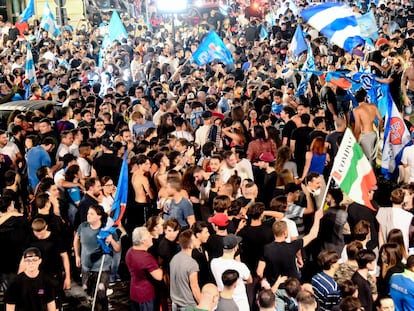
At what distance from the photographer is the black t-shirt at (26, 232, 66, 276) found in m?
8.81

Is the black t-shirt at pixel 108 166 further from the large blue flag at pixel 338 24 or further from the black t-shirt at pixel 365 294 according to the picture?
the large blue flag at pixel 338 24

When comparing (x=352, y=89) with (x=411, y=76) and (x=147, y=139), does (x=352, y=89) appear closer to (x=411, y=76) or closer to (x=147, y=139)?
(x=411, y=76)

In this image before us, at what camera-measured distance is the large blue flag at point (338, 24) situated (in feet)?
52.4

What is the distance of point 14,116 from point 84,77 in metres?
6.33

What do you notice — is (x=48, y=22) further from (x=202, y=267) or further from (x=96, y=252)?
(x=202, y=267)

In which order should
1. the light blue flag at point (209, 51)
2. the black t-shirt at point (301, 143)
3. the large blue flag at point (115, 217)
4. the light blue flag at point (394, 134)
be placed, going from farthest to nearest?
the light blue flag at point (209, 51)
the black t-shirt at point (301, 143)
the light blue flag at point (394, 134)
the large blue flag at point (115, 217)

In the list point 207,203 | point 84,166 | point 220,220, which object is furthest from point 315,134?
point 220,220

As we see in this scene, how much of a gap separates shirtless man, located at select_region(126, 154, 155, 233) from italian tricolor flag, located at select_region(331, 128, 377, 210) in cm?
309

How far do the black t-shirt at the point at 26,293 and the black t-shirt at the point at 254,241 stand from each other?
236 centimetres

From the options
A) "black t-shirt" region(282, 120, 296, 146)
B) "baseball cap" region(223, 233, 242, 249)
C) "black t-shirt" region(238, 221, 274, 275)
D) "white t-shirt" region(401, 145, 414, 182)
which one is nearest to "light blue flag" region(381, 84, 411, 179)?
"white t-shirt" region(401, 145, 414, 182)

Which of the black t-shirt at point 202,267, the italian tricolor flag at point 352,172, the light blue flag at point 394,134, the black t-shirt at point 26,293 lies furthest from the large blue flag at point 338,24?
the black t-shirt at point 26,293

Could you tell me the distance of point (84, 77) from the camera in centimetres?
2123

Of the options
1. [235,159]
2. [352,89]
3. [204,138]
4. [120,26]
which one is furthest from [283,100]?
[120,26]

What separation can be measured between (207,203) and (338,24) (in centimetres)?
697
